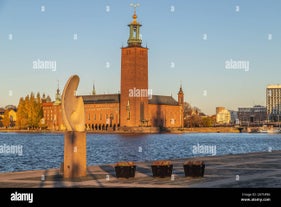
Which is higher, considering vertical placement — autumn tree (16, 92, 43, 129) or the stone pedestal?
autumn tree (16, 92, 43, 129)

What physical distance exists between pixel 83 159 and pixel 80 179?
33.0 inches

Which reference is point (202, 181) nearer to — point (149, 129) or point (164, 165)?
point (164, 165)

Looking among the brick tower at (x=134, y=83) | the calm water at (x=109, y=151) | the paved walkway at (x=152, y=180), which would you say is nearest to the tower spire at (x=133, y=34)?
the brick tower at (x=134, y=83)

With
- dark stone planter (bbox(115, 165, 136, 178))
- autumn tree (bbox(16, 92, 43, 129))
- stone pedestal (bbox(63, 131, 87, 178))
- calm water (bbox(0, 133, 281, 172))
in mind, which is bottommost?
calm water (bbox(0, 133, 281, 172))

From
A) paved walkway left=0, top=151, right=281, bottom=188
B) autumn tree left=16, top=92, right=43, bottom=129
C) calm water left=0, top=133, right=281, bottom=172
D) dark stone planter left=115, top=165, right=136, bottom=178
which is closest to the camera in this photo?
paved walkway left=0, top=151, right=281, bottom=188

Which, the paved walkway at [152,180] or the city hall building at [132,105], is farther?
the city hall building at [132,105]

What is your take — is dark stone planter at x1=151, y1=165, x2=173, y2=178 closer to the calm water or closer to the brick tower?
the calm water

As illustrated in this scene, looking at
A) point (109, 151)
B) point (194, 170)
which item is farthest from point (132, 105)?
point (194, 170)

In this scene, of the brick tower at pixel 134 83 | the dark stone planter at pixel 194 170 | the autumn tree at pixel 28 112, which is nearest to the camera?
the dark stone planter at pixel 194 170

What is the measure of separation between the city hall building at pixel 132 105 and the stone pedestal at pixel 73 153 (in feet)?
414

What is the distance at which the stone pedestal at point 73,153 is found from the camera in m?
17.6

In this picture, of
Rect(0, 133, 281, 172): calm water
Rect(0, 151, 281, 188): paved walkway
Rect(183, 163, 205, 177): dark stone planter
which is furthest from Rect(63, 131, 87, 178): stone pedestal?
Rect(0, 133, 281, 172): calm water

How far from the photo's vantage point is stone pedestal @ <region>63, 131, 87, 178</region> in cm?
1761

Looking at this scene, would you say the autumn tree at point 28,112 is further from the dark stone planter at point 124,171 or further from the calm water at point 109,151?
the dark stone planter at point 124,171
